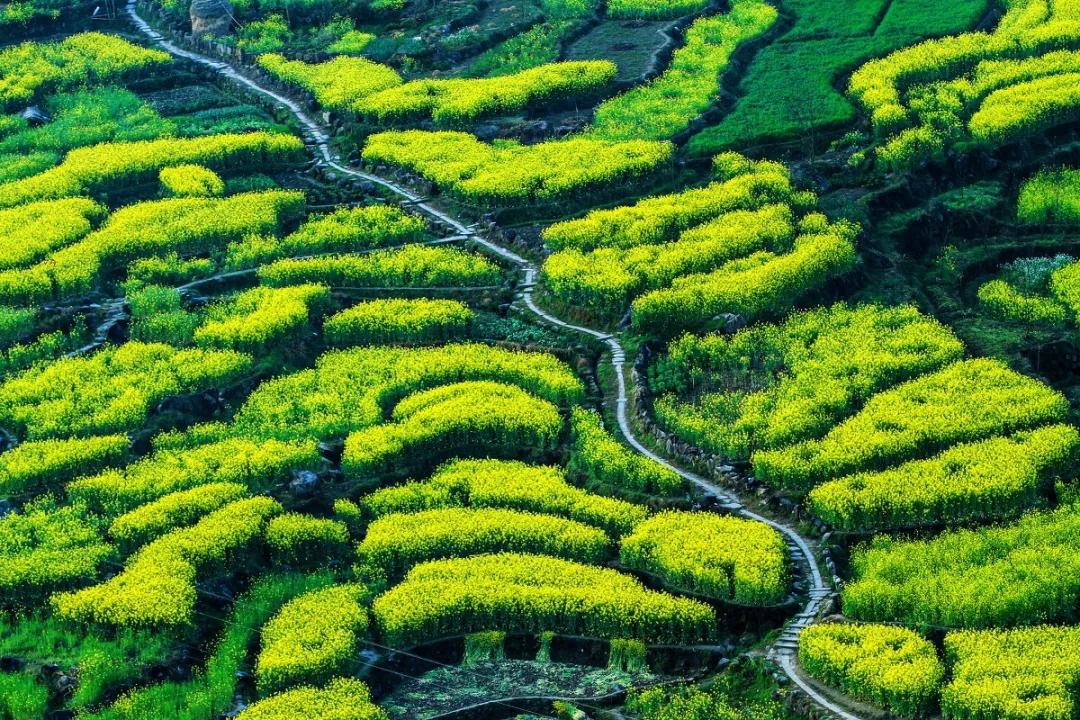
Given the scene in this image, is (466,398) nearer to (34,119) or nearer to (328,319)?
(328,319)

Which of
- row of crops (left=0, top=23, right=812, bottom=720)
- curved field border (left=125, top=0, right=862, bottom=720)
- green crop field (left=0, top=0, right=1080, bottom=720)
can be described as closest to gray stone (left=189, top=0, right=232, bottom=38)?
curved field border (left=125, top=0, right=862, bottom=720)

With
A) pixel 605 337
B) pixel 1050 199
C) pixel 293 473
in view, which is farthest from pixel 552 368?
pixel 1050 199

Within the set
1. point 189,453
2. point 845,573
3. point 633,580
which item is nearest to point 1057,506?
point 845,573

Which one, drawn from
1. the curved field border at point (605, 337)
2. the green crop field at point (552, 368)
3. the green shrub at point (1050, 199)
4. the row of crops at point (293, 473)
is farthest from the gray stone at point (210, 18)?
the green shrub at point (1050, 199)

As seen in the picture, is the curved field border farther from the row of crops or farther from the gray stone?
the gray stone

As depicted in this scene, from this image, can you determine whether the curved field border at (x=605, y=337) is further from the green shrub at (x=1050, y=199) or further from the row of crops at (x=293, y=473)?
the green shrub at (x=1050, y=199)
